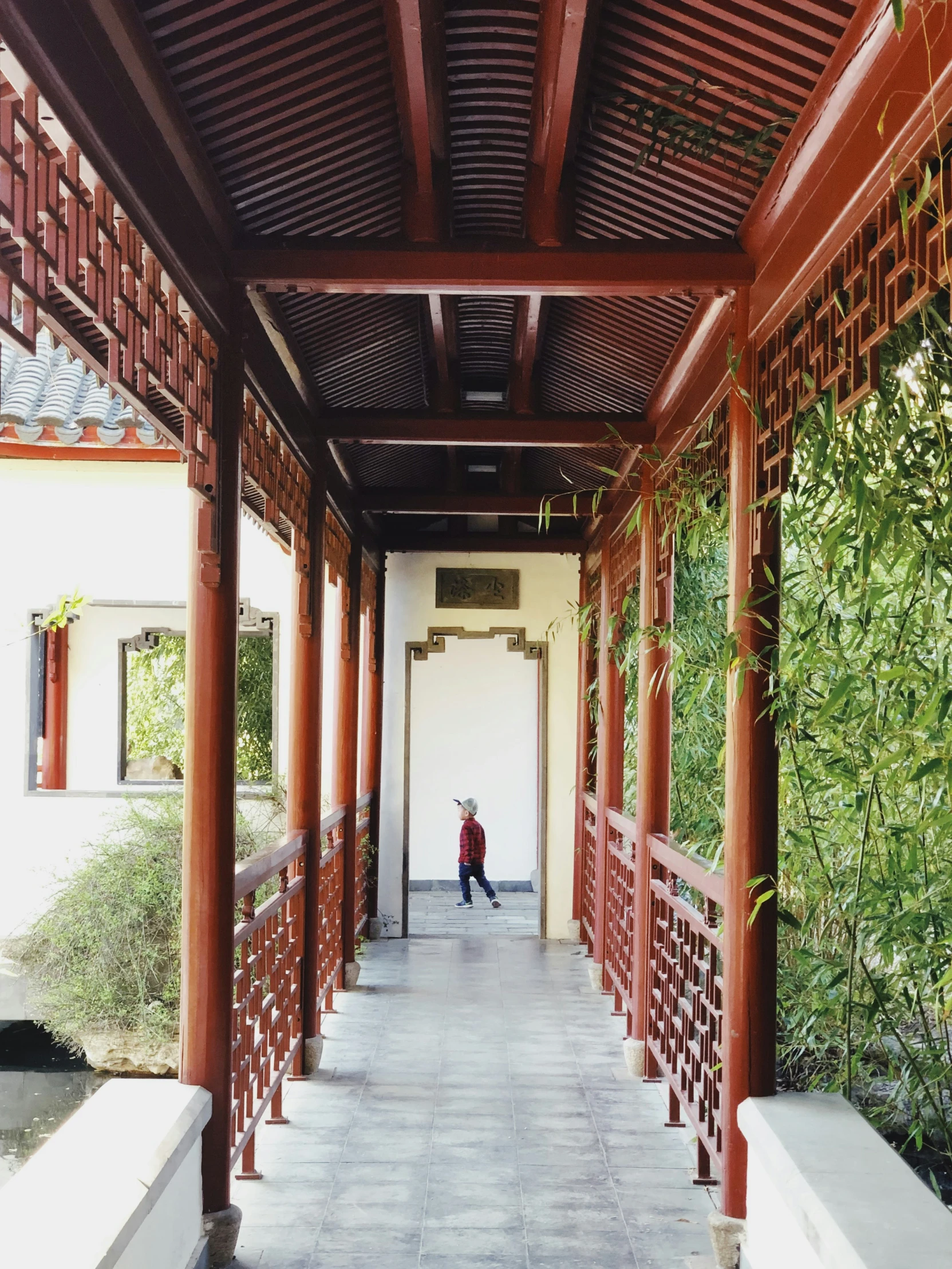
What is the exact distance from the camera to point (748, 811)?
9.57 feet

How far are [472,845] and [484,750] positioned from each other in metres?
1.51

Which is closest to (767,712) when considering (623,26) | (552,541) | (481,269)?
(481,269)

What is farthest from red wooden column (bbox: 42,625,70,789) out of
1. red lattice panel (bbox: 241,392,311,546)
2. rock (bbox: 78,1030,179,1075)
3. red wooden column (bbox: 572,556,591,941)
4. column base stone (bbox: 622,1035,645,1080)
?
column base stone (bbox: 622,1035,645,1080)

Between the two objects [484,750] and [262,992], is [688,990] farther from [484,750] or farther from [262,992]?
[484,750]

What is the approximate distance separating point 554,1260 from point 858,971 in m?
1.18

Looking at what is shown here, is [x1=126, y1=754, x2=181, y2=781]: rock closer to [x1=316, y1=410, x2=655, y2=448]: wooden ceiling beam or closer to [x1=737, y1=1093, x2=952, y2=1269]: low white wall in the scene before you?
[x1=316, y1=410, x2=655, y2=448]: wooden ceiling beam

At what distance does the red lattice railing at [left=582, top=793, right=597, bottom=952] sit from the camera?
7.31m

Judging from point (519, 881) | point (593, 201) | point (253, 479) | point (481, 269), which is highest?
point (593, 201)

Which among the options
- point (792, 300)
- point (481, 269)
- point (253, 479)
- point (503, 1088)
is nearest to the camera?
point (792, 300)

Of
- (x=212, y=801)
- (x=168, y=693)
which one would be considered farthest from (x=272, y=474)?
(x=168, y=693)

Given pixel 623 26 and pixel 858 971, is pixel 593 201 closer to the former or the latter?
pixel 623 26

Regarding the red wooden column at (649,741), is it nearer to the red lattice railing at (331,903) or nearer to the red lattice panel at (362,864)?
the red lattice railing at (331,903)

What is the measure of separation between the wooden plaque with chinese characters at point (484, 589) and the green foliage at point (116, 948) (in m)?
3.18

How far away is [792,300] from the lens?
2.52 m
